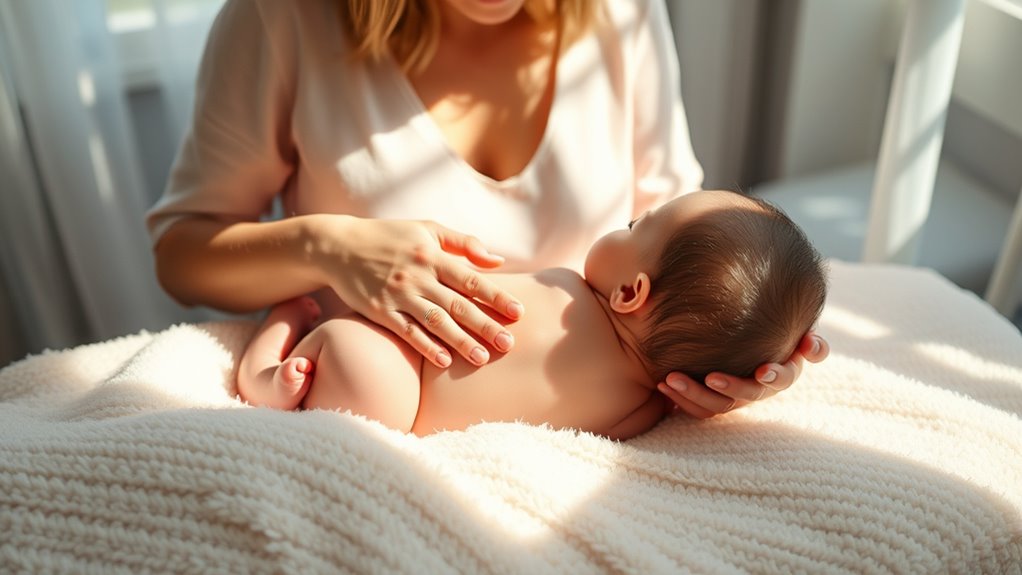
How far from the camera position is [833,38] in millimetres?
1960

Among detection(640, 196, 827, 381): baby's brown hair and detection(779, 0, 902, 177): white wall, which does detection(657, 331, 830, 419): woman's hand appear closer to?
detection(640, 196, 827, 381): baby's brown hair

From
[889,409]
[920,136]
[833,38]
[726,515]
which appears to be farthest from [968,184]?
[726,515]

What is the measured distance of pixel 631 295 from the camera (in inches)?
44.9

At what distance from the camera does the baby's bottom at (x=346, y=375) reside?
3.53ft

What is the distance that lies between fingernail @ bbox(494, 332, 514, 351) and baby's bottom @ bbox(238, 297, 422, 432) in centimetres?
10

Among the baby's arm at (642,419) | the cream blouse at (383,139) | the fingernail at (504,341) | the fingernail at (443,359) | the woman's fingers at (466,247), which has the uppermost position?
the cream blouse at (383,139)

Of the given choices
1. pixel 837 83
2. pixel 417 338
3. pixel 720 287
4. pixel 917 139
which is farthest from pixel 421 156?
pixel 837 83

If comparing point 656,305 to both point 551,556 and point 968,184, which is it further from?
point 968,184

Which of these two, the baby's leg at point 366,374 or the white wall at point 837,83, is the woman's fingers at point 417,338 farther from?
the white wall at point 837,83

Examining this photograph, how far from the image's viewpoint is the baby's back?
1.11 m

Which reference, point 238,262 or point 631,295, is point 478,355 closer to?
point 631,295

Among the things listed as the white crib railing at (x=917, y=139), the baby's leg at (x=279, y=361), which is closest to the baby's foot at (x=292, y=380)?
the baby's leg at (x=279, y=361)

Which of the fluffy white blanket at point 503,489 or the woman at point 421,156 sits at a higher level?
the woman at point 421,156

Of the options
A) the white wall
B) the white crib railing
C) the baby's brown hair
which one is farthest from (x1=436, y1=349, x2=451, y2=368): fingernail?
the white wall
